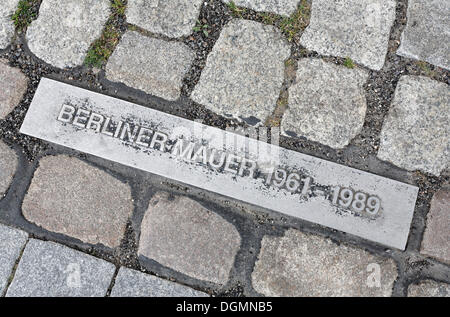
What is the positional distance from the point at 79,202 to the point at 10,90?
0.70 metres

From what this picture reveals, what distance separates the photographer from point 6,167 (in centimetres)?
183

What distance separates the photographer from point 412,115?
5.81ft

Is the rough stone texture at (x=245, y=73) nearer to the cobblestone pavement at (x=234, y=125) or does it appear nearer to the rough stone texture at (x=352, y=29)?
the cobblestone pavement at (x=234, y=125)

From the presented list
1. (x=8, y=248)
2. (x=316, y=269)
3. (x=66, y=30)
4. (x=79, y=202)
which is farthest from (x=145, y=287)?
→ (x=66, y=30)

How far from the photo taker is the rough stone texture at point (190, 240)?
1770mm

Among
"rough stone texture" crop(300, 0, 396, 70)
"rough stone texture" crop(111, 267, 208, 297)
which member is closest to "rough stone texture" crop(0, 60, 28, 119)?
"rough stone texture" crop(111, 267, 208, 297)

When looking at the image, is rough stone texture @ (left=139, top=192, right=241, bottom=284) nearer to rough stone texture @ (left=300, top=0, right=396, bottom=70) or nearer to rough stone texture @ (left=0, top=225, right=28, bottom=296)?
rough stone texture @ (left=0, top=225, right=28, bottom=296)

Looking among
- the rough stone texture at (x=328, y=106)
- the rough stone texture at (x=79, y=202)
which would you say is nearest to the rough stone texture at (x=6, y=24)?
the rough stone texture at (x=79, y=202)

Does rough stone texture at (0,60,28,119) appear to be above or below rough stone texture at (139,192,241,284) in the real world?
above

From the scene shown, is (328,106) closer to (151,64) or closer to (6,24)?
(151,64)

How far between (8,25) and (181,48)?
945 mm

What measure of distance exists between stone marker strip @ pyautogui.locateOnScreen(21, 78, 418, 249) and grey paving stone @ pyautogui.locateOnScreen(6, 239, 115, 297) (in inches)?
21.2

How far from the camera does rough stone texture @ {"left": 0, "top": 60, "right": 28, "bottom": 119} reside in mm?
1850

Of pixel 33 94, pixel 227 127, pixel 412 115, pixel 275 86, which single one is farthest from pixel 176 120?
pixel 412 115
